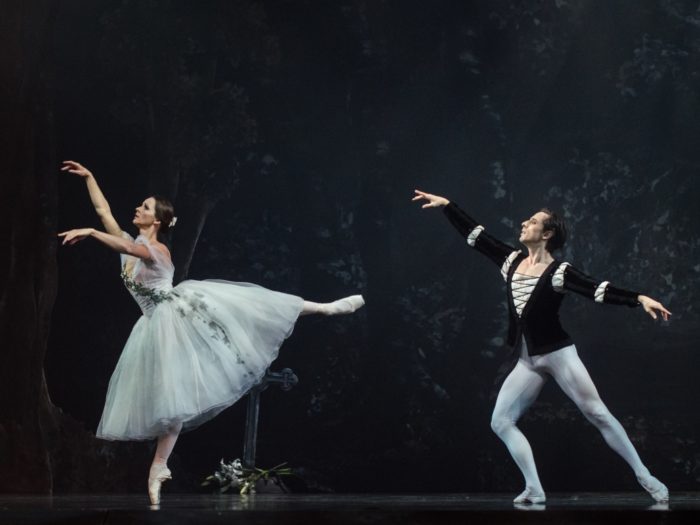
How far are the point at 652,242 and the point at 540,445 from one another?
1616 mm

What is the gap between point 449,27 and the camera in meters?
6.92

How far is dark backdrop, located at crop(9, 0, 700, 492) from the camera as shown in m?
6.43

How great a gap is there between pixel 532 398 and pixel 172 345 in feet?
5.45

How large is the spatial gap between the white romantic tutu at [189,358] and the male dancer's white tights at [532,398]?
1.19 m

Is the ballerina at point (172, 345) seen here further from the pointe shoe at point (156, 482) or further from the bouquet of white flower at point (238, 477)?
the bouquet of white flower at point (238, 477)

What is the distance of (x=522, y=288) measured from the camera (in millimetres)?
4516

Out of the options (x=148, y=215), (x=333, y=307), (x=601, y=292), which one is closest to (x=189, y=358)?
(x=148, y=215)

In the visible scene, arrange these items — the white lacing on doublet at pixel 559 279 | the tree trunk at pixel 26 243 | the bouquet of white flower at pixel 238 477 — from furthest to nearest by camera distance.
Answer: the tree trunk at pixel 26 243, the bouquet of white flower at pixel 238 477, the white lacing on doublet at pixel 559 279

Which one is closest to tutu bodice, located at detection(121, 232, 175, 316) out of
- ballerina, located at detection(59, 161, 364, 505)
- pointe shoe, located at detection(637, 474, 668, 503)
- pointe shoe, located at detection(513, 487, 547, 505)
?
ballerina, located at detection(59, 161, 364, 505)

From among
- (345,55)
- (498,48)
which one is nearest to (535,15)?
(498,48)

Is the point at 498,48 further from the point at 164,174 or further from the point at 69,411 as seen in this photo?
the point at 69,411

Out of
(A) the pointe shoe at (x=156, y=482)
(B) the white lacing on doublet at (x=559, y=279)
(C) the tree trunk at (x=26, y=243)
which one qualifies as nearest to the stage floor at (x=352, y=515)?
(A) the pointe shoe at (x=156, y=482)

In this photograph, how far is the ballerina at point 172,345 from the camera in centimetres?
446

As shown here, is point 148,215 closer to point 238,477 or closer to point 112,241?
point 112,241
